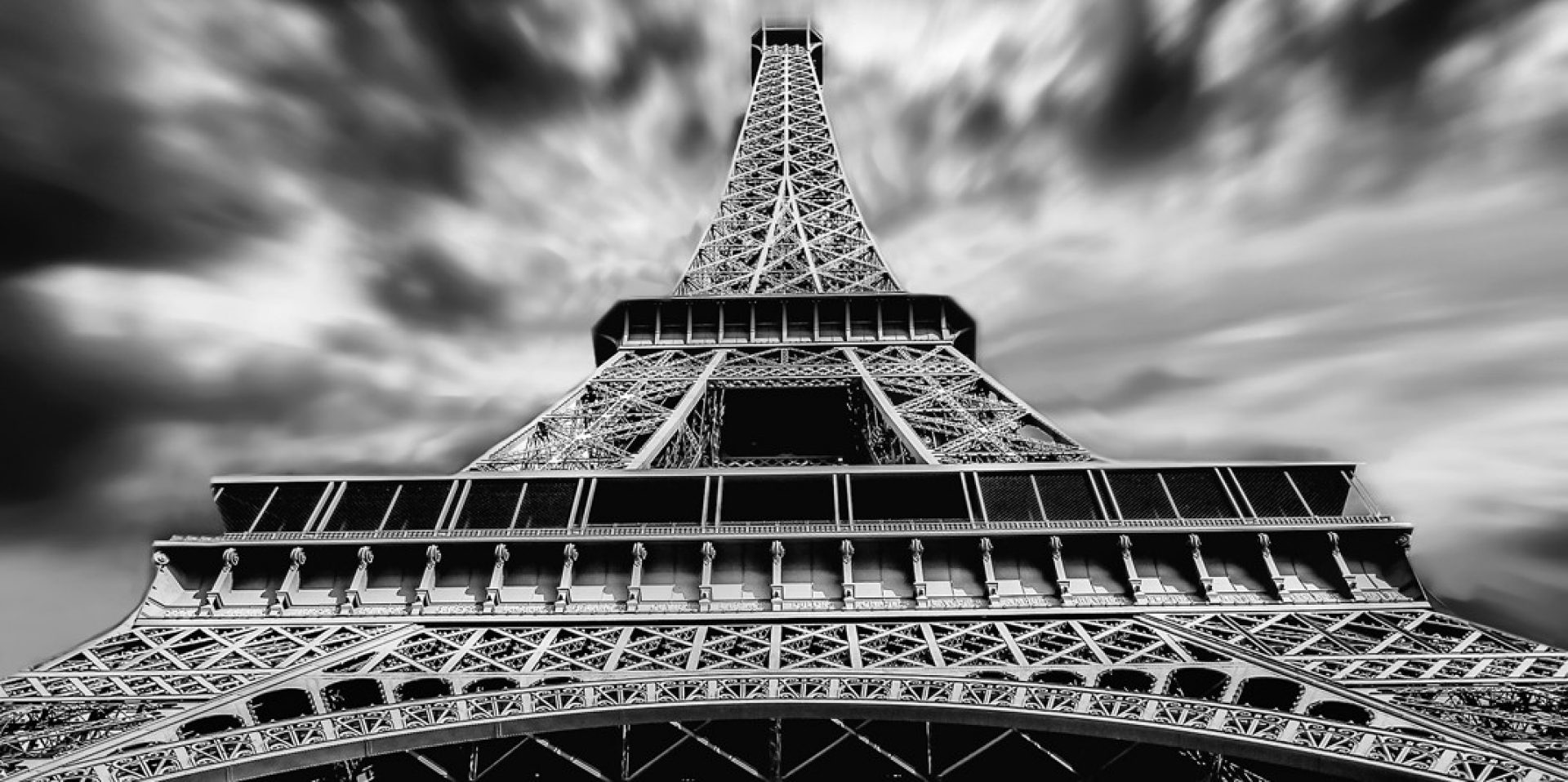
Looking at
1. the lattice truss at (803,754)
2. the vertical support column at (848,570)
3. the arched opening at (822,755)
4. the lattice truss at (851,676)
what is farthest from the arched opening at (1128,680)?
the vertical support column at (848,570)

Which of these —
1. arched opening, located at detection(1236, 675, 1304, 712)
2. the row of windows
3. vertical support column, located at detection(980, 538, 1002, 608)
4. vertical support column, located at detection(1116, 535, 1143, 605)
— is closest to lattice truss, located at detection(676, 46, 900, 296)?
the row of windows

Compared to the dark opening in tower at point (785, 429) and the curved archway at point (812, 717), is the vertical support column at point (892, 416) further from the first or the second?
the curved archway at point (812, 717)

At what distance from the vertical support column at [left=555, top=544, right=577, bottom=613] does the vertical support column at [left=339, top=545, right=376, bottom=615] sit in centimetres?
322

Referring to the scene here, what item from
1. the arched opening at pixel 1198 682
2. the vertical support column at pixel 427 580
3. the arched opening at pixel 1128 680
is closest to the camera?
the arched opening at pixel 1198 682

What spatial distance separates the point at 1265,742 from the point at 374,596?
13597 millimetres

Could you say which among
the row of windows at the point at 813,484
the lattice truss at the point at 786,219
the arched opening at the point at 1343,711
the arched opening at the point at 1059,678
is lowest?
the arched opening at the point at 1343,711

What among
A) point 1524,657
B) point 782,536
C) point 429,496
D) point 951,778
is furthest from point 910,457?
point 1524,657

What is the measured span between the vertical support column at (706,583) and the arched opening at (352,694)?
497 centimetres

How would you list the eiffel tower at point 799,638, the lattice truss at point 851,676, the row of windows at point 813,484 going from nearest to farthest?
the lattice truss at point 851,676
the eiffel tower at point 799,638
the row of windows at point 813,484

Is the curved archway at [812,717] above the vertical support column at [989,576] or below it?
below

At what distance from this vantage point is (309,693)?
1401cm

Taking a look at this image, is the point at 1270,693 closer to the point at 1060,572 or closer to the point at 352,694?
the point at 1060,572

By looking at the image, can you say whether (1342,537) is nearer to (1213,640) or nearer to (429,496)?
(1213,640)

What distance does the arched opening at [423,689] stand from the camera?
46.6 feet
